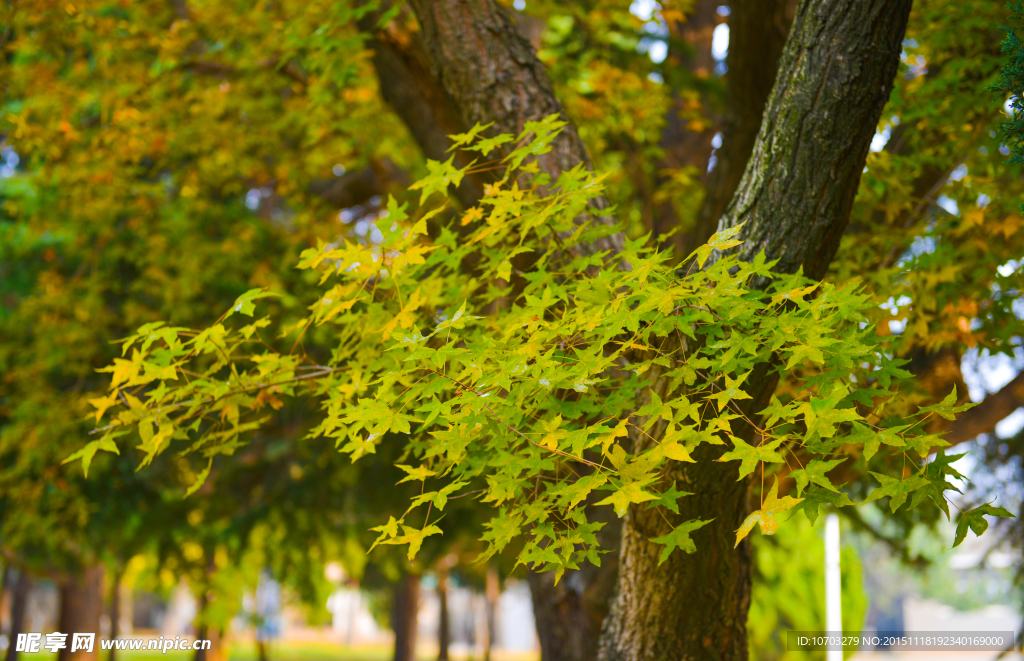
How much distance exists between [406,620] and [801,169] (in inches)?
597

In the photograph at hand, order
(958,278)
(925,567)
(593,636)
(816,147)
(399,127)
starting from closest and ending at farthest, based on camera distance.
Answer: (816,147) < (958,278) < (593,636) < (399,127) < (925,567)

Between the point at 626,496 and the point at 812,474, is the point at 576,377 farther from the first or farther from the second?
the point at 812,474

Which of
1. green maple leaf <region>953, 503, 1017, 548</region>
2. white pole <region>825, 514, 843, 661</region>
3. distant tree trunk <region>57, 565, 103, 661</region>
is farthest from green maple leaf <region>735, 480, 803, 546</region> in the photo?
distant tree trunk <region>57, 565, 103, 661</region>

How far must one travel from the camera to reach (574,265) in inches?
112

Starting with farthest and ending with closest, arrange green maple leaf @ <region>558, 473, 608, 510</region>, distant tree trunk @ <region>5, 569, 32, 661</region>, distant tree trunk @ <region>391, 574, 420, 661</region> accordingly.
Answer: distant tree trunk @ <region>5, 569, 32, 661</region> → distant tree trunk @ <region>391, 574, 420, 661</region> → green maple leaf @ <region>558, 473, 608, 510</region>

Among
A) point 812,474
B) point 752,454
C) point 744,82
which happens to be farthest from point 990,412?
point 752,454

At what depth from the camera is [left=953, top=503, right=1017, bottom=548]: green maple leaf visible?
1.95m

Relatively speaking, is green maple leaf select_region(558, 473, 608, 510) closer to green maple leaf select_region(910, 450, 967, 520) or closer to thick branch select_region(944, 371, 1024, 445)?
green maple leaf select_region(910, 450, 967, 520)

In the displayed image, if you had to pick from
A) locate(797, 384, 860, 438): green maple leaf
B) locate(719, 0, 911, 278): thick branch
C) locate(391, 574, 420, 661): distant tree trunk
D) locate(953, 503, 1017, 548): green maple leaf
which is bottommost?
locate(391, 574, 420, 661): distant tree trunk

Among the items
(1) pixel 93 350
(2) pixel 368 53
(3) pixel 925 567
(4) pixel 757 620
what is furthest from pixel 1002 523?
(1) pixel 93 350

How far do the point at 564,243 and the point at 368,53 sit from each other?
281 cm

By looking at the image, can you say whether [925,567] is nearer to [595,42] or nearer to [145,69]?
[595,42]

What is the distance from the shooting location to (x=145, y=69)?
6.90 metres

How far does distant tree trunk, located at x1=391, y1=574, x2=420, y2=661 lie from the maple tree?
8679mm
